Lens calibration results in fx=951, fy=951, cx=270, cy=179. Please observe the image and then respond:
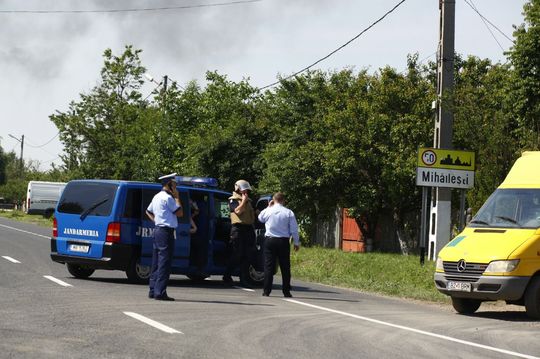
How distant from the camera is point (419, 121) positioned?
31641mm

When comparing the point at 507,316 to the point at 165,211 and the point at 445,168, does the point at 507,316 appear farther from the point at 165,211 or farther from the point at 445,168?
the point at 445,168

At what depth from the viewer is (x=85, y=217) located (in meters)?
16.9

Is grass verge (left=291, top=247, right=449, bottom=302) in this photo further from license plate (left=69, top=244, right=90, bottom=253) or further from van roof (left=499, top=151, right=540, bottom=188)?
license plate (left=69, top=244, right=90, bottom=253)

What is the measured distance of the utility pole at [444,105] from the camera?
2172 centimetres

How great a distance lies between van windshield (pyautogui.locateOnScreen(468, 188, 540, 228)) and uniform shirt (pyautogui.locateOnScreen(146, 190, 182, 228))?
494 centimetres

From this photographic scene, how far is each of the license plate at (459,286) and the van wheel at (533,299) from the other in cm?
86

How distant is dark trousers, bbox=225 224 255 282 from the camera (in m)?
17.2

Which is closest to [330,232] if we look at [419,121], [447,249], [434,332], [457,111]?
[419,121]

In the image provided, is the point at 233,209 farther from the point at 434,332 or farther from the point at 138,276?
the point at 434,332

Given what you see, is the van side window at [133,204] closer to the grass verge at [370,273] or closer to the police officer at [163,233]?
the police officer at [163,233]

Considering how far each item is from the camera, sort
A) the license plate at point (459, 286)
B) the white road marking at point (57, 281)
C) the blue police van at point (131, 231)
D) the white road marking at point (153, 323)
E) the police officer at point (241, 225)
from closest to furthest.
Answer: the white road marking at point (153, 323) → the license plate at point (459, 286) → the white road marking at point (57, 281) → the blue police van at point (131, 231) → the police officer at point (241, 225)

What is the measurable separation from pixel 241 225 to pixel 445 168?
246 inches

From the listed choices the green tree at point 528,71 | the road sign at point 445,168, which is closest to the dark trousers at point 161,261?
the road sign at point 445,168

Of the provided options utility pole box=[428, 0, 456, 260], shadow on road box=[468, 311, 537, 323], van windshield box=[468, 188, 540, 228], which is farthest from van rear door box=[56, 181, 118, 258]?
utility pole box=[428, 0, 456, 260]
